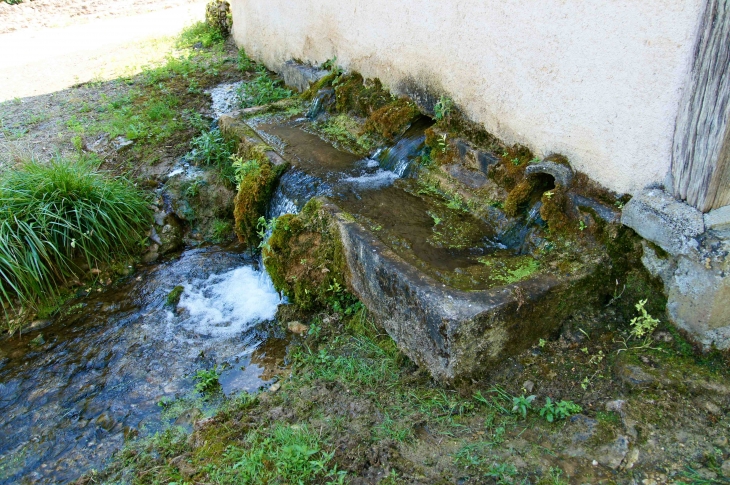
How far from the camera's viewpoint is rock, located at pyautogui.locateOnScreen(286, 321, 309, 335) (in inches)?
149

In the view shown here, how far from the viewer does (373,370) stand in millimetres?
3188

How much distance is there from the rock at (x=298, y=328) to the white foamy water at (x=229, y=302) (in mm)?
298

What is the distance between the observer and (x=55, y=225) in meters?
4.48

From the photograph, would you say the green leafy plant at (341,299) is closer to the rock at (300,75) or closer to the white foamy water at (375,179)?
the white foamy water at (375,179)

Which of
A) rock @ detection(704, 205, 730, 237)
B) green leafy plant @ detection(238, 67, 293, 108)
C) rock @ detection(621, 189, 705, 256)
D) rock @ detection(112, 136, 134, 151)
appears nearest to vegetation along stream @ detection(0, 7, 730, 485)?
rock @ detection(621, 189, 705, 256)

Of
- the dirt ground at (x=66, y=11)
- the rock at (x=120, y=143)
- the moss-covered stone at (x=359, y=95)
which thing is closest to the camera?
the moss-covered stone at (x=359, y=95)

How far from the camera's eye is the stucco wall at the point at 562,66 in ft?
8.61

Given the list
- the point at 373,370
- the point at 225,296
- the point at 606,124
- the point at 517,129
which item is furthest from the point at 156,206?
the point at 606,124

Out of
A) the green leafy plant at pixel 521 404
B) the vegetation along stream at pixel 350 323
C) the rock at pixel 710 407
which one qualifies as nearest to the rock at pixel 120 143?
the vegetation along stream at pixel 350 323

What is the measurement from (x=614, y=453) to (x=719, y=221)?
1197 mm

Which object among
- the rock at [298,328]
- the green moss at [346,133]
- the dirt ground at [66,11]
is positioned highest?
the dirt ground at [66,11]

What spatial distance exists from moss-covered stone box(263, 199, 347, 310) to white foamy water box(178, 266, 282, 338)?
357mm

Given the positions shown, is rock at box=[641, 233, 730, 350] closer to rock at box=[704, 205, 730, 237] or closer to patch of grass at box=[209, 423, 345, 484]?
rock at box=[704, 205, 730, 237]

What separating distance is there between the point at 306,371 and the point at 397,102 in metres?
2.63
